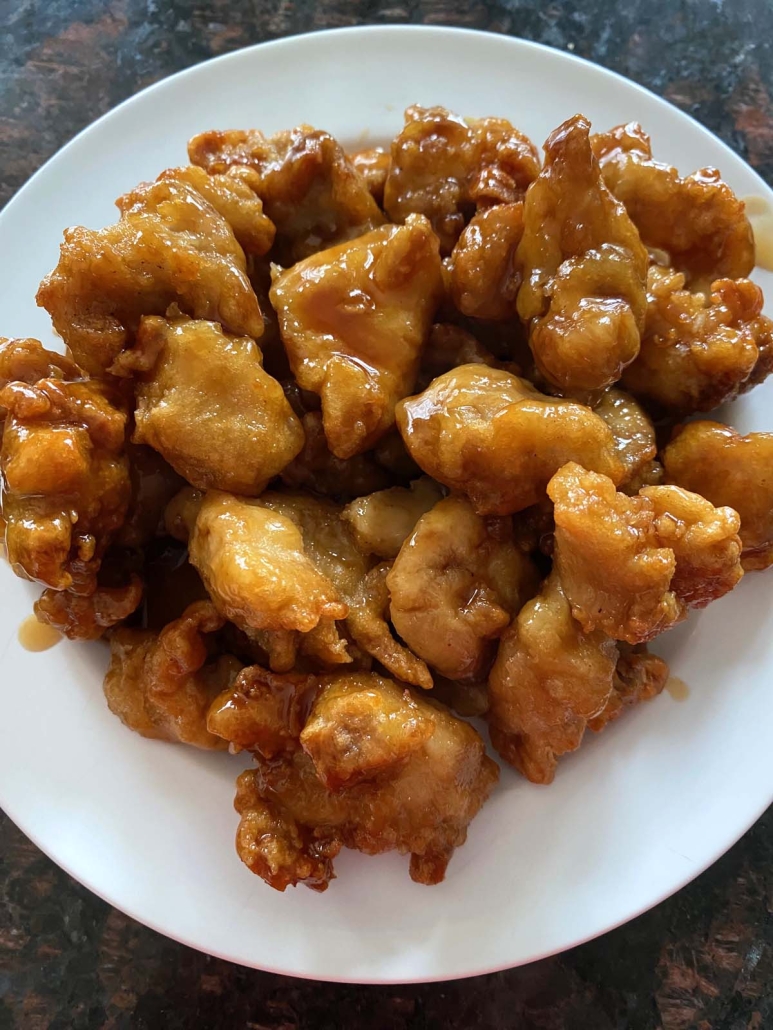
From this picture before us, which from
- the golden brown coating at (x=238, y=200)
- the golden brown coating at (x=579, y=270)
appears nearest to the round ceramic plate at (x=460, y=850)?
the golden brown coating at (x=579, y=270)

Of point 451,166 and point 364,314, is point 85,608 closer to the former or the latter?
point 364,314

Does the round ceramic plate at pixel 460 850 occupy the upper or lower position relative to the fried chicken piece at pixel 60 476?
lower

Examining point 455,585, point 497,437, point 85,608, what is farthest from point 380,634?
point 85,608

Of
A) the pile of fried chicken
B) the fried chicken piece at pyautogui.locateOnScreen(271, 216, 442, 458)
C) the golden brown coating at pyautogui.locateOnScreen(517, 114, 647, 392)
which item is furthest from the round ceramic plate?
the fried chicken piece at pyautogui.locateOnScreen(271, 216, 442, 458)

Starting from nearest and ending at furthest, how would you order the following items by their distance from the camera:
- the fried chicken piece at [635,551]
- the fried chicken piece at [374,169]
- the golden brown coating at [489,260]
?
the fried chicken piece at [635,551] → the golden brown coating at [489,260] → the fried chicken piece at [374,169]

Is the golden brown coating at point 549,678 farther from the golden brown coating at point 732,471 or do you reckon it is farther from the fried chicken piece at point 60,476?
the fried chicken piece at point 60,476

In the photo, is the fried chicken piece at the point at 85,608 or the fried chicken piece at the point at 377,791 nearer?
the fried chicken piece at the point at 377,791
